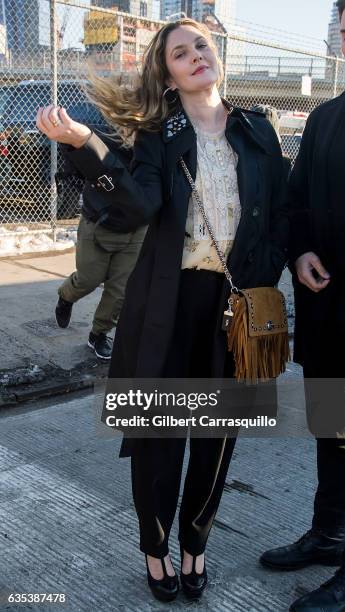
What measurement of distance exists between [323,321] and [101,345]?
8.55ft

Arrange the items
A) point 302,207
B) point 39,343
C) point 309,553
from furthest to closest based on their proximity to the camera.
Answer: point 39,343 < point 309,553 < point 302,207

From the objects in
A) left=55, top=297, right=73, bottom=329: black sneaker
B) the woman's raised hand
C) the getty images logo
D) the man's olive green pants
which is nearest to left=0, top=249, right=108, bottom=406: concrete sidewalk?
left=55, top=297, right=73, bottom=329: black sneaker

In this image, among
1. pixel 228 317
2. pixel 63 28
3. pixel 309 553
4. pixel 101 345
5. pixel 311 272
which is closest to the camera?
pixel 228 317

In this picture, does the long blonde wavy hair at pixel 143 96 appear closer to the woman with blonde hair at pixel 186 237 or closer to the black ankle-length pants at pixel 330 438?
the woman with blonde hair at pixel 186 237

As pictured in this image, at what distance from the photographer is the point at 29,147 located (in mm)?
9602

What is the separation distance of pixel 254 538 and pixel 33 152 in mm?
7694

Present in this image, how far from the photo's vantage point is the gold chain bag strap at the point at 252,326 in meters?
2.15

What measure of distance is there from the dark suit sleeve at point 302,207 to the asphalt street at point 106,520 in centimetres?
115

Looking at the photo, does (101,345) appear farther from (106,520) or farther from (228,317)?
(228,317)

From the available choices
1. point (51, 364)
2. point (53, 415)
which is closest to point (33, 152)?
point (51, 364)

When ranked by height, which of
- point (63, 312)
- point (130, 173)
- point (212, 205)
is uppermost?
point (130, 173)

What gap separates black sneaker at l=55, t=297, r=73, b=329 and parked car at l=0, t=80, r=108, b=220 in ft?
13.8

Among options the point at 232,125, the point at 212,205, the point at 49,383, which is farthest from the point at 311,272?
the point at 49,383

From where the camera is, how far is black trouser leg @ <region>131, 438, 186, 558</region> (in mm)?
2238
